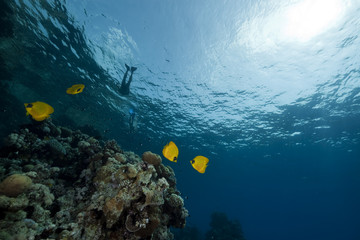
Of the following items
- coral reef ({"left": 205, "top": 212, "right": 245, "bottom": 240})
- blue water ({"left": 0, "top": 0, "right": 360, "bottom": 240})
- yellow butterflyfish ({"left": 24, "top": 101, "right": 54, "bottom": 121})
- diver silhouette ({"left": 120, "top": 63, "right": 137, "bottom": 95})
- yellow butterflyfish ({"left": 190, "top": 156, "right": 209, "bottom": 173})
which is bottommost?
coral reef ({"left": 205, "top": 212, "right": 245, "bottom": 240})

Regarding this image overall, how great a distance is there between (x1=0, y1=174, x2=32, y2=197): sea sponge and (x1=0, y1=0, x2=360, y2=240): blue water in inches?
307

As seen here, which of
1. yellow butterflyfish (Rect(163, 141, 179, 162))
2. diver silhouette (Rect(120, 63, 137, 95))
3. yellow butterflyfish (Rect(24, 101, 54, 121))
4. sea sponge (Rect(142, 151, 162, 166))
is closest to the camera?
yellow butterflyfish (Rect(24, 101, 54, 121))

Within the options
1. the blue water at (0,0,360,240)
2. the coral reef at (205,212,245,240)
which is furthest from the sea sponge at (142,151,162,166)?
the coral reef at (205,212,245,240)

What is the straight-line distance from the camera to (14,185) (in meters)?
3.12

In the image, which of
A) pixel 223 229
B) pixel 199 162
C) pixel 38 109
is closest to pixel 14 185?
pixel 38 109

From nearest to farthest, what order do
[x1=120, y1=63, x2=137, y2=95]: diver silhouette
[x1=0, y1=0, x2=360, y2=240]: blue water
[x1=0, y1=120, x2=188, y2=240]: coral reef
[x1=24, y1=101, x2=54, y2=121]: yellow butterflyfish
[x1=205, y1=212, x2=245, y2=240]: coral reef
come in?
[x1=0, y1=120, x2=188, y2=240]: coral reef < [x1=24, y1=101, x2=54, y2=121]: yellow butterflyfish < [x1=0, y1=0, x2=360, y2=240]: blue water < [x1=120, y1=63, x2=137, y2=95]: diver silhouette < [x1=205, y1=212, x2=245, y2=240]: coral reef

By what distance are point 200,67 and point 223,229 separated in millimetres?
18259

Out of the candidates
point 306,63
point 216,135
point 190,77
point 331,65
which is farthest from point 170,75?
point 216,135

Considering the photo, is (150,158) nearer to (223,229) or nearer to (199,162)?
(199,162)

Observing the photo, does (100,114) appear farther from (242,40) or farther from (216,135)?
(242,40)

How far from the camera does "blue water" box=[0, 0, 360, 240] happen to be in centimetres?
1174

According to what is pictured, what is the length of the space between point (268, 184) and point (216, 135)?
43904 mm

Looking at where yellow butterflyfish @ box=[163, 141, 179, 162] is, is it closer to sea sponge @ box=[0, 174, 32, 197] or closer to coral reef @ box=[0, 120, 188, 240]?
coral reef @ box=[0, 120, 188, 240]

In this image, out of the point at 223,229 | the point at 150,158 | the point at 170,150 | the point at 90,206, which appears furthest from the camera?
the point at 223,229
